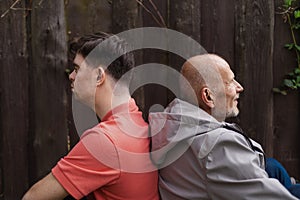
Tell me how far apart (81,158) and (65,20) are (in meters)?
1.33

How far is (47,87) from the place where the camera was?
2.95 meters

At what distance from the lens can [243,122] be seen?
315 cm

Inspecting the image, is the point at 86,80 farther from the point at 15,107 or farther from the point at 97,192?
the point at 15,107

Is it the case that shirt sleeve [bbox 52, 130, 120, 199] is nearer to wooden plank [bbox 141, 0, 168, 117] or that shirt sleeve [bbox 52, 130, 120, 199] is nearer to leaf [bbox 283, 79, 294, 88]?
wooden plank [bbox 141, 0, 168, 117]

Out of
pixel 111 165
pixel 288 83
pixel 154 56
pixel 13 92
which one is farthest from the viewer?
pixel 288 83

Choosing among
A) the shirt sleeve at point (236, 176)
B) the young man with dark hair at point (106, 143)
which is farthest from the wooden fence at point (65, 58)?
the shirt sleeve at point (236, 176)

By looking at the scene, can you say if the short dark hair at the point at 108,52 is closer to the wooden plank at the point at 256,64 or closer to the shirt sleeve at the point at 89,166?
the shirt sleeve at the point at 89,166

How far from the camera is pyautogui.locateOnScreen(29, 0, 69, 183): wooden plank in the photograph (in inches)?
115

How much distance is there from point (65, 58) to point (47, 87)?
188mm

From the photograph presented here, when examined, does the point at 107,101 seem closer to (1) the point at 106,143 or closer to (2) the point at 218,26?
(1) the point at 106,143

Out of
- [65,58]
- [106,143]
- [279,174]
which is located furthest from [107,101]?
[65,58]

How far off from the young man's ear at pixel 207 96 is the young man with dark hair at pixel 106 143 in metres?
0.24

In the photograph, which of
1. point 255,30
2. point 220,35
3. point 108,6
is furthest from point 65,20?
point 255,30

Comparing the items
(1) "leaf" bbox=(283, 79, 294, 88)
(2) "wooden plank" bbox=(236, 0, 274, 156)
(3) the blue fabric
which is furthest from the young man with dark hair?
(1) "leaf" bbox=(283, 79, 294, 88)
